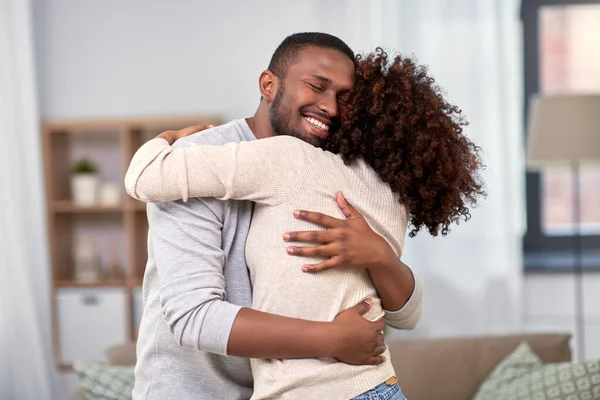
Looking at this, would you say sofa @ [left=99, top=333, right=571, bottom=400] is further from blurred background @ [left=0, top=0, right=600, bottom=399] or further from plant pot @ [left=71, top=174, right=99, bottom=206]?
plant pot @ [left=71, top=174, right=99, bottom=206]

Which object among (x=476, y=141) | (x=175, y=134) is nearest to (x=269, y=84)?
(x=175, y=134)

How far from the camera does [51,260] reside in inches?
183

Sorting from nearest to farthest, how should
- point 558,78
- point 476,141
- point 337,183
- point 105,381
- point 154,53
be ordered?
point 337,183, point 105,381, point 476,141, point 558,78, point 154,53

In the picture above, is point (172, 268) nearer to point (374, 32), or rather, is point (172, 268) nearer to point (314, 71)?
point (314, 71)

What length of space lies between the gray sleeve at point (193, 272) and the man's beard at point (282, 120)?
0.69ft

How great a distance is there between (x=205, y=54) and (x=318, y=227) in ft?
11.9

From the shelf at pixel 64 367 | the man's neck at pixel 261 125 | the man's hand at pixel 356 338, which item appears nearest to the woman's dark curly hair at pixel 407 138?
the man's neck at pixel 261 125

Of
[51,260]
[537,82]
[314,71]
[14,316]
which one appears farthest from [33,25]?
[314,71]

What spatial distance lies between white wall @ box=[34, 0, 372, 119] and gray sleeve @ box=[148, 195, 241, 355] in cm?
348

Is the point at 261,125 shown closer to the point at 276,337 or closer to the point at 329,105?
the point at 329,105

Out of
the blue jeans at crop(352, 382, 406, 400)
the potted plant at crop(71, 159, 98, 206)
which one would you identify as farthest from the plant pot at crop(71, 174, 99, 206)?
the blue jeans at crop(352, 382, 406, 400)

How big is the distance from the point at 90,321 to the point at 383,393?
11.3ft

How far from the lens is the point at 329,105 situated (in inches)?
59.4

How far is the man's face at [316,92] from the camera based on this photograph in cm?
151
